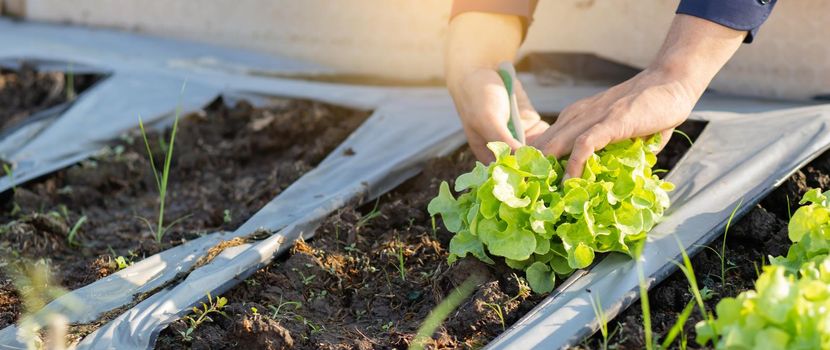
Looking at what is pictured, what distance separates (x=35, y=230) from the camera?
8.30 ft

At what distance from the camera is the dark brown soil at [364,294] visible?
1.87 m

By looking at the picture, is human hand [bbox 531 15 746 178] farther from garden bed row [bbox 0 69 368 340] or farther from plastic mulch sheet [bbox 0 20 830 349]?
garden bed row [bbox 0 69 368 340]

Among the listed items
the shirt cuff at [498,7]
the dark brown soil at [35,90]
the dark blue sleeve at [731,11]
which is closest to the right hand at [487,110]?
the shirt cuff at [498,7]

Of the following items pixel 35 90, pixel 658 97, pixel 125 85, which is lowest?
pixel 35 90

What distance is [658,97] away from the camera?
1.97m

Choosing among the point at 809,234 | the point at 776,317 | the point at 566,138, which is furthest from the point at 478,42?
the point at 776,317

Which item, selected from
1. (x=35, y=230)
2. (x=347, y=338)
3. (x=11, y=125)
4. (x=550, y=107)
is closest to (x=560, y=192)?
(x=347, y=338)

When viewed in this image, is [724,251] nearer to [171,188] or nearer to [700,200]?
[700,200]

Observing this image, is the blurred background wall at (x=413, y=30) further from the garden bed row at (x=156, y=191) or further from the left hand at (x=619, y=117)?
the left hand at (x=619, y=117)

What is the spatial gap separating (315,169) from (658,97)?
1.13 metres

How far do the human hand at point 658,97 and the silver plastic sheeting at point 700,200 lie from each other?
20 cm

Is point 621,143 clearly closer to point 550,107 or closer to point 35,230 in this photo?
point 550,107

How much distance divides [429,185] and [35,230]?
43.8 inches

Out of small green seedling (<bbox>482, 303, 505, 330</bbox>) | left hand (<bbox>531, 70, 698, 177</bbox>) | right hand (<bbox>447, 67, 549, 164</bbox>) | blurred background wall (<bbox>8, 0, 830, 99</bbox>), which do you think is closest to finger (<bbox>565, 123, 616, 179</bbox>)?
left hand (<bbox>531, 70, 698, 177</bbox>)
